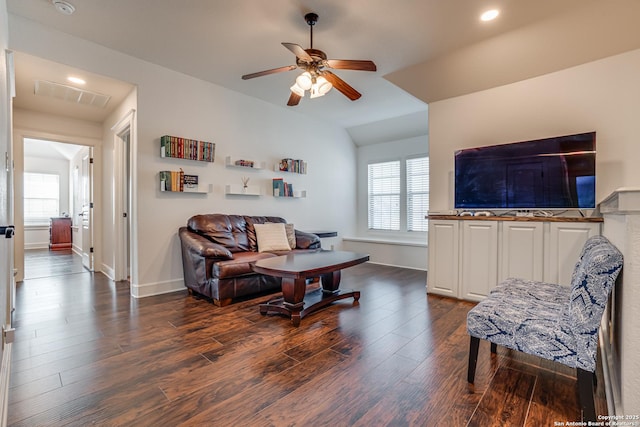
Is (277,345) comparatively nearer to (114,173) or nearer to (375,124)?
(114,173)

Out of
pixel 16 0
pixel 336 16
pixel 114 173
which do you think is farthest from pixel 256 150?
pixel 16 0

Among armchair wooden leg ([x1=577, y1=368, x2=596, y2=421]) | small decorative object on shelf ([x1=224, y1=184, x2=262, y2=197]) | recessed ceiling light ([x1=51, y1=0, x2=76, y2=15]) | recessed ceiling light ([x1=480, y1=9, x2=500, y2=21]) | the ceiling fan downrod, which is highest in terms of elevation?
recessed ceiling light ([x1=51, y1=0, x2=76, y2=15])

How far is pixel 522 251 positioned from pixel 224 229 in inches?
133

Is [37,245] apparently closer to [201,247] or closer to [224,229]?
[224,229]

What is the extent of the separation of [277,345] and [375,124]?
4697 millimetres

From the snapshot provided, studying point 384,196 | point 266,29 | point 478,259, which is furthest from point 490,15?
point 384,196

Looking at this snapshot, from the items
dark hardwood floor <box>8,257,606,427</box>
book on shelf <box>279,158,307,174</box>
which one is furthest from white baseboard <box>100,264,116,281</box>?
book on shelf <box>279,158,307,174</box>

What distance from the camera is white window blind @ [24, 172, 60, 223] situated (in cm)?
776

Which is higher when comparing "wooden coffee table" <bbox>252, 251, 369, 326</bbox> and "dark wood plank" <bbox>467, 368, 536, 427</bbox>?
"wooden coffee table" <bbox>252, 251, 369, 326</bbox>

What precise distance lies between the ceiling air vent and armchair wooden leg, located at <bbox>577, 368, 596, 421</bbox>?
513 centimetres

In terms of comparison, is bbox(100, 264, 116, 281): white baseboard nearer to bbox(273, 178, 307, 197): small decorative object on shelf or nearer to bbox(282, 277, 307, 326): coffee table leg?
bbox(273, 178, 307, 197): small decorative object on shelf

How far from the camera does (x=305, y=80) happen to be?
2.53m

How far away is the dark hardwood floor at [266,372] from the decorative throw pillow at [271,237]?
43.4 inches

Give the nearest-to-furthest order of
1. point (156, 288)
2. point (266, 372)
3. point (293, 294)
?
point (266, 372) < point (293, 294) < point (156, 288)
